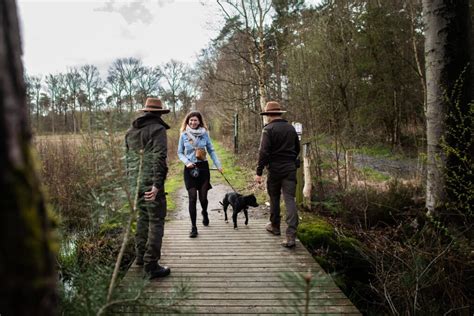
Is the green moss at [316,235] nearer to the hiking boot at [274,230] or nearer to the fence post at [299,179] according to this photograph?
the hiking boot at [274,230]

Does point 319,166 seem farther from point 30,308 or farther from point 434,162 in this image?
point 30,308

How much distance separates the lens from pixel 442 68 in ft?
A: 14.3

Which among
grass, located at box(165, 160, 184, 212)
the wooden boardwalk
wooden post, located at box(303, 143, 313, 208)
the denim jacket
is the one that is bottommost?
grass, located at box(165, 160, 184, 212)

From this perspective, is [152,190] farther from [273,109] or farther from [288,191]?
[273,109]

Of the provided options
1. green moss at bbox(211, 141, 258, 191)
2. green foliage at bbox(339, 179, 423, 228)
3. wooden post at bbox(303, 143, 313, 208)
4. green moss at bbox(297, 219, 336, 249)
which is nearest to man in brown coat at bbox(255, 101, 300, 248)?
green moss at bbox(297, 219, 336, 249)

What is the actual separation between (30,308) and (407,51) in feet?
55.8

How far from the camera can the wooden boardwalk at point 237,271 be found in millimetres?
3053

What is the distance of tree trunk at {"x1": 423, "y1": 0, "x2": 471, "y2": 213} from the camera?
424 cm

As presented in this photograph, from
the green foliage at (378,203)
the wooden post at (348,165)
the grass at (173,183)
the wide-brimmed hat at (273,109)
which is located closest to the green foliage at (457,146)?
the green foliage at (378,203)

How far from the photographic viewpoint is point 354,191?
7.16 metres

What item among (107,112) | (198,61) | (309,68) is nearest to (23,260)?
(107,112)

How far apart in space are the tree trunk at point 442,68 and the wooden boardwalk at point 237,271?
228 centimetres

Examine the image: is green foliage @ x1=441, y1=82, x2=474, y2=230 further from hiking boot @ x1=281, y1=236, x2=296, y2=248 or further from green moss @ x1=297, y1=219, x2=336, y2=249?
hiking boot @ x1=281, y1=236, x2=296, y2=248

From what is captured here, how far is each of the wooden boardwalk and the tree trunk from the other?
228cm
